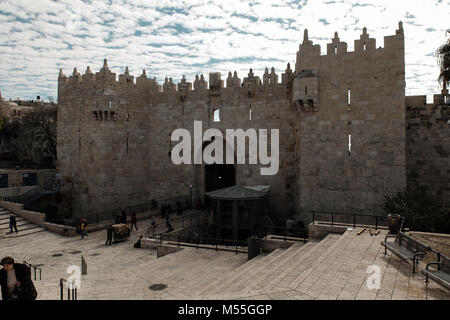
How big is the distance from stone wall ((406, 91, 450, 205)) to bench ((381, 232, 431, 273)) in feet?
35.5

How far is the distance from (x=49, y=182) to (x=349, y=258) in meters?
24.4

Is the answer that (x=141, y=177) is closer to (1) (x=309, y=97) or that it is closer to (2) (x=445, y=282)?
(1) (x=309, y=97)

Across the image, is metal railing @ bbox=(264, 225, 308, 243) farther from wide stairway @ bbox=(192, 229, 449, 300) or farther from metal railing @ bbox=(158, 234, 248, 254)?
wide stairway @ bbox=(192, 229, 449, 300)

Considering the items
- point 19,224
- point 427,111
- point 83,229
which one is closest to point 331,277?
point 427,111

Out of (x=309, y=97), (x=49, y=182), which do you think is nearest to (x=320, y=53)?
(x=309, y=97)

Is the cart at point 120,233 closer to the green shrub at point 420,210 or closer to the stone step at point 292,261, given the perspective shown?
the stone step at point 292,261

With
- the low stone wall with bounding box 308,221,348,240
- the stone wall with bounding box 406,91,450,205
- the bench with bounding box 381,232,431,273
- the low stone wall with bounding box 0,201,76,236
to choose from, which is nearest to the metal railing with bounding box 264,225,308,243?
the low stone wall with bounding box 308,221,348,240

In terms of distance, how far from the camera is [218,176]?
28.2m

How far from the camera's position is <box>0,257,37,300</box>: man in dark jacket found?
20.5 ft

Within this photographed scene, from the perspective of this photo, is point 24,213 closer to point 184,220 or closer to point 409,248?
point 184,220

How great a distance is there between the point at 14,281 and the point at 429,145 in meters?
20.5
